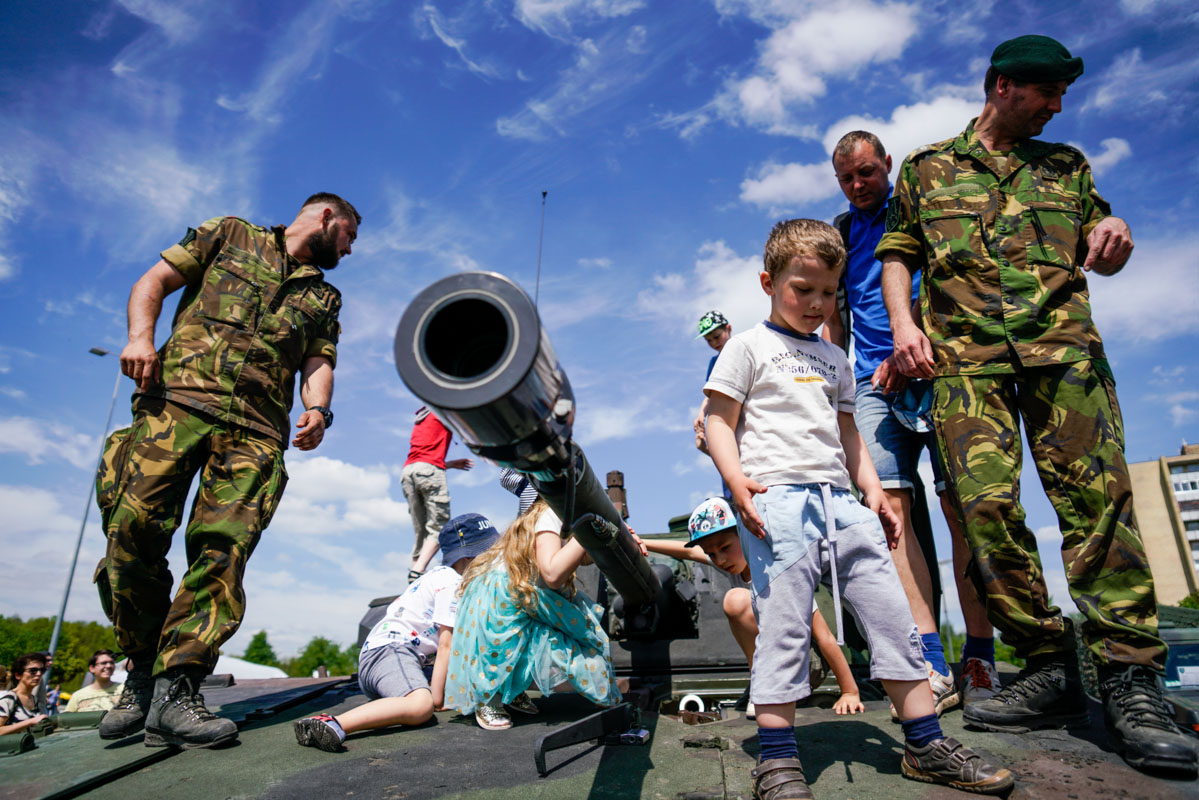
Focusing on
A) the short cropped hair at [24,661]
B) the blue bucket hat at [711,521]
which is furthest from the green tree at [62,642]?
the blue bucket hat at [711,521]

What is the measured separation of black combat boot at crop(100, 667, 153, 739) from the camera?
3.10 metres

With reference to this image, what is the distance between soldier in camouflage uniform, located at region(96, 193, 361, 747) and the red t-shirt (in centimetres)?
364

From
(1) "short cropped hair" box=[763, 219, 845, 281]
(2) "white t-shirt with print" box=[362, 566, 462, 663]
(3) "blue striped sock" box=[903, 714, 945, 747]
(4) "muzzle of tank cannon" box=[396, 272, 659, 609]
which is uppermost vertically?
(1) "short cropped hair" box=[763, 219, 845, 281]

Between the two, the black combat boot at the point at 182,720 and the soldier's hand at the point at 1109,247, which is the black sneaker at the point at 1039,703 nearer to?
the soldier's hand at the point at 1109,247

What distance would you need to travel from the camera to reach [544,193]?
109 inches

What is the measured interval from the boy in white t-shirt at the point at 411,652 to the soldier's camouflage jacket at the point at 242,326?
111 cm

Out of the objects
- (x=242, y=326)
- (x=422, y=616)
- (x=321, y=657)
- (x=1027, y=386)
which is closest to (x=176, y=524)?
(x=242, y=326)

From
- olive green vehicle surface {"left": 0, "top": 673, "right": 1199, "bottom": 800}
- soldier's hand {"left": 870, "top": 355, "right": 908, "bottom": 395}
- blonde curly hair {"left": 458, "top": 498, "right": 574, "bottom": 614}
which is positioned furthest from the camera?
blonde curly hair {"left": 458, "top": 498, "right": 574, "bottom": 614}

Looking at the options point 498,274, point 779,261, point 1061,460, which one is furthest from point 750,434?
point 498,274

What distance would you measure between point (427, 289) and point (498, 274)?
13cm

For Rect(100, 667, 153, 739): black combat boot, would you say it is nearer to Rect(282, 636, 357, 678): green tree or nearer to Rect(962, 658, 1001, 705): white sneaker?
Rect(962, 658, 1001, 705): white sneaker

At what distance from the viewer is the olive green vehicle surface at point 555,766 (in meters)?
2.02

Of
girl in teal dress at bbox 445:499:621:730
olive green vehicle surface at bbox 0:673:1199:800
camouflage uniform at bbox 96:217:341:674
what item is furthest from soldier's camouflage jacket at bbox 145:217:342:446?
olive green vehicle surface at bbox 0:673:1199:800

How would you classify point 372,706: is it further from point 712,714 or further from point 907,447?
point 907,447
